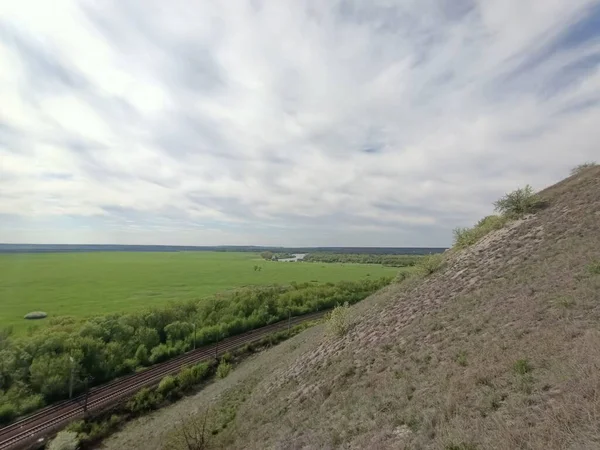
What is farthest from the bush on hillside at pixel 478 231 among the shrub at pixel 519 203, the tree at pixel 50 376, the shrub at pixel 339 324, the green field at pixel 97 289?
the green field at pixel 97 289

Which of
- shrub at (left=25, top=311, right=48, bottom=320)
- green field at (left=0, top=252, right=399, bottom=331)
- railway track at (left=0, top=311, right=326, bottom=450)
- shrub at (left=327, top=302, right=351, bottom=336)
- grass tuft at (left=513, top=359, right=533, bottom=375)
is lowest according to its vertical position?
railway track at (left=0, top=311, right=326, bottom=450)

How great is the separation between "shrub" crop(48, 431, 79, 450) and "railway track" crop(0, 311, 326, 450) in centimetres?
271

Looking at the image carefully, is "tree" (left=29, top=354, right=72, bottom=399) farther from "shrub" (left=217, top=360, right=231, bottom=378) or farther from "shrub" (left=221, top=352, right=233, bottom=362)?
"shrub" (left=221, top=352, right=233, bottom=362)

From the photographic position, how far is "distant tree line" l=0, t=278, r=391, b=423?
31.2m

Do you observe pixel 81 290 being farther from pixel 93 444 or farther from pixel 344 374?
pixel 344 374

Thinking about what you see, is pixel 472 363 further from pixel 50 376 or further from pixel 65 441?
pixel 50 376

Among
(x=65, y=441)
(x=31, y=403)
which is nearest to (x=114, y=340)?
(x=31, y=403)

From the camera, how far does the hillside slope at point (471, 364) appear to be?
6.51 metres

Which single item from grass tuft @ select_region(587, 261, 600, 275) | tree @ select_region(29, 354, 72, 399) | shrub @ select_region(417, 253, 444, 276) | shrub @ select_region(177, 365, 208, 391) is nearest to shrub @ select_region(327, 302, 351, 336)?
shrub @ select_region(417, 253, 444, 276)

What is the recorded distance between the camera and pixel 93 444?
25.0 meters

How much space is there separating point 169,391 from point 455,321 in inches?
1156

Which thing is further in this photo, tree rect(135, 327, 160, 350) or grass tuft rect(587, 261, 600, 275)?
tree rect(135, 327, 160, 350)

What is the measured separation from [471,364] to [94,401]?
33.9 metres

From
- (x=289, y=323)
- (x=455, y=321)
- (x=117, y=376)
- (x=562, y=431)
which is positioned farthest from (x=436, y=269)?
(x=289, y=323)
